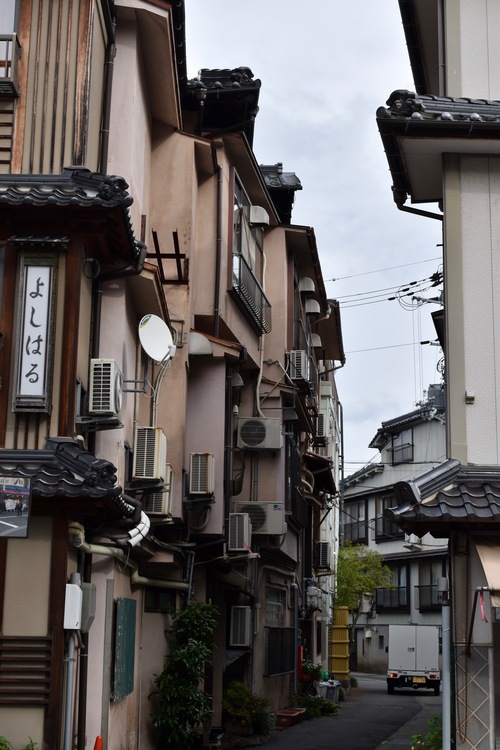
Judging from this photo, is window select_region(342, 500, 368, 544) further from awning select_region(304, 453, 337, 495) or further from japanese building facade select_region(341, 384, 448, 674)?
awning select_region(304, 453, 337, 495)

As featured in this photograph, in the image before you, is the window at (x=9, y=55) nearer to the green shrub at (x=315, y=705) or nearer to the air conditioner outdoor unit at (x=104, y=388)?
the air conditioner outdoor unit at (x=104, y=388)

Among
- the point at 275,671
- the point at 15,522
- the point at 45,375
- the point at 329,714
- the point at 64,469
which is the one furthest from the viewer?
the point at 329,714

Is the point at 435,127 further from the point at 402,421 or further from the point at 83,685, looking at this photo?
the point at 402,421

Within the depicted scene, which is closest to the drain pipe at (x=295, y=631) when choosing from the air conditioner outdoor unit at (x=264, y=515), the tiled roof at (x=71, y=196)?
the air conditioner outdoor unit at (x=264, y=515)

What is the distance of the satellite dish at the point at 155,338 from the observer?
16.1 meters

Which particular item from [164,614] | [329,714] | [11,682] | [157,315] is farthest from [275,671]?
[11,682]

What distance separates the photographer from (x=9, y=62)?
559 inches

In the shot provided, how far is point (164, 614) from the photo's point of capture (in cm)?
1988

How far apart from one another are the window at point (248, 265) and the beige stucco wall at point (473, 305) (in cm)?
1083

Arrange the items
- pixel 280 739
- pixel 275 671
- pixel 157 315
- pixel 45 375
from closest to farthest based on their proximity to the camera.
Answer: pixel 45 375, pixel 157 315, pixel 280 739, pixel 275 671

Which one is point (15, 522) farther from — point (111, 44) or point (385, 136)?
point (111, 44)

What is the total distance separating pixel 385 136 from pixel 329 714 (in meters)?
24.6

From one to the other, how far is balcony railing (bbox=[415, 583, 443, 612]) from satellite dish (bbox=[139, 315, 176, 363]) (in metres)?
50.4

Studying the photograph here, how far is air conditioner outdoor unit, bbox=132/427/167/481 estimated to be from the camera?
16.5m
